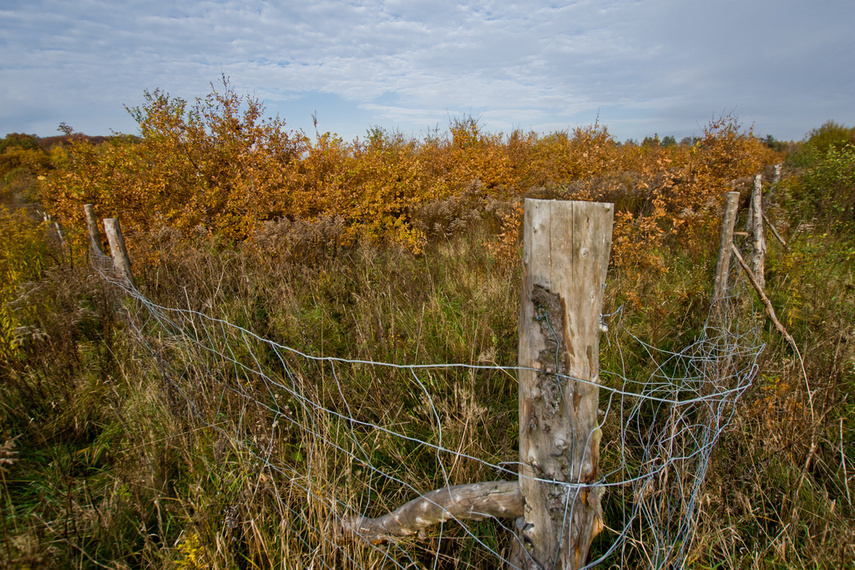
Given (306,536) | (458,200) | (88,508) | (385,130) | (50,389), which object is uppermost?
(385,130)

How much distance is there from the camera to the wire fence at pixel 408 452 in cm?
168

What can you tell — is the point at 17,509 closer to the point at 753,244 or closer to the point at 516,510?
the point at 516,510

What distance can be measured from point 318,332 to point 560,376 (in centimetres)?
246

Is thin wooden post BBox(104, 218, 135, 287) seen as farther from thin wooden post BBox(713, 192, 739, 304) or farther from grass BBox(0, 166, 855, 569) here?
thin wooden post BBox(713, 192, 739, 304)

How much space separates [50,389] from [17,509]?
1.00m

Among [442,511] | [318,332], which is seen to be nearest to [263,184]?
[318,332]

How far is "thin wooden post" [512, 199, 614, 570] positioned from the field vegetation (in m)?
0.46

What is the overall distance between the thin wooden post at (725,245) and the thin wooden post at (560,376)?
2.39m

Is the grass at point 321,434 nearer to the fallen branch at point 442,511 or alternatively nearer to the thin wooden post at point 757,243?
the fallen branch at point 442,511

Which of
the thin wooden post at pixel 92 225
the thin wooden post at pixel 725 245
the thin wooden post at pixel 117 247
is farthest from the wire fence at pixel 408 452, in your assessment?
the thin wooden post at pixel 92 225

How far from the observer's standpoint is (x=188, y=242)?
16.9ft

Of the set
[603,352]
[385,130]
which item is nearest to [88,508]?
[603,352]

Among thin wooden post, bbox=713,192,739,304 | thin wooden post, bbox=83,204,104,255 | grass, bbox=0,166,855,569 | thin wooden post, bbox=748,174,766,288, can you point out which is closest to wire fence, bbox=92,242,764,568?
grass, bbox=0,166,855,569

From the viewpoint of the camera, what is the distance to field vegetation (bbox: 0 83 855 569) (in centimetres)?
178
